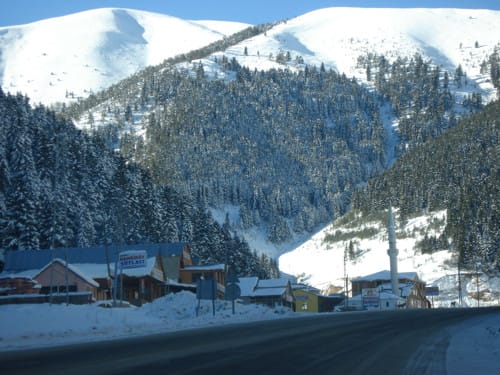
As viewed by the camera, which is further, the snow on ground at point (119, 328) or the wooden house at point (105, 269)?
the wooden house at point (105, 269)

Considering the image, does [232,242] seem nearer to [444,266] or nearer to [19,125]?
[19,125]

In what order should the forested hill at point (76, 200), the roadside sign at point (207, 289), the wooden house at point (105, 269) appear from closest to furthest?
the roadside sign at point (207, 289)
the wooden house at point (105, 269)
the forested hill at point (76, 200)

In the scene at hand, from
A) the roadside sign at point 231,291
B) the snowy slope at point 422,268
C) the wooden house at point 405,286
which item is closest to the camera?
the roadside sign at point 231,291

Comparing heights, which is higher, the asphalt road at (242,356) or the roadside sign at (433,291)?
the asphalt road at (242,356)

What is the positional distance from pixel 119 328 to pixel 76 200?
5229 centimetres

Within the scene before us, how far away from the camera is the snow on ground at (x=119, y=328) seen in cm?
1842

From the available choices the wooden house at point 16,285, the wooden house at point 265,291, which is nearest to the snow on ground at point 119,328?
the wooden house at point 16,285

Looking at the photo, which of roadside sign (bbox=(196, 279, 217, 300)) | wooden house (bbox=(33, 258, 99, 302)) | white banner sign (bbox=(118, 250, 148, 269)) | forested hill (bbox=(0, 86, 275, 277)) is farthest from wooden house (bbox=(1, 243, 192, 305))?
roadside sign (bbox=(196, 279, 217, 300))

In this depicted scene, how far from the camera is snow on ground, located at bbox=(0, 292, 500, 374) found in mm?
18422

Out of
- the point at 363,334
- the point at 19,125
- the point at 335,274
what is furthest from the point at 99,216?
the point at 335,274

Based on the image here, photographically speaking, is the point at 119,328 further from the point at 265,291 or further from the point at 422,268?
the point at 422,268

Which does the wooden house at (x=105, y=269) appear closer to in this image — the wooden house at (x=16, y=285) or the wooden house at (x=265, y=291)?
the wooden house at (x=16, y=285)

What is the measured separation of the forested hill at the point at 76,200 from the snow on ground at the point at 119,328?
50.5 feet

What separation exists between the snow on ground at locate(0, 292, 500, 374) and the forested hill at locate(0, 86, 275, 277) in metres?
15.4
